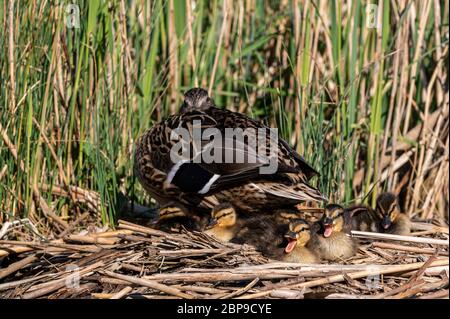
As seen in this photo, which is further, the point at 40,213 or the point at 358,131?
the point at 358,131

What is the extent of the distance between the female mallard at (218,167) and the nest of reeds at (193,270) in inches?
13.1

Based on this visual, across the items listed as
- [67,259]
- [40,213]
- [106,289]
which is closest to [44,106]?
[40,213]

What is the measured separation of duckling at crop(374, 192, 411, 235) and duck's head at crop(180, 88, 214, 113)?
4.21ft

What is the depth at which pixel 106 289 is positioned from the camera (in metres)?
4.93

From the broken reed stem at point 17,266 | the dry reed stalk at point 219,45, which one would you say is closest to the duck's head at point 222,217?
the broken reed stem at point 17,266

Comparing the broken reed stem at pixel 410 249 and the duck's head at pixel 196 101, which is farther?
the duck's head at pixel 196 101

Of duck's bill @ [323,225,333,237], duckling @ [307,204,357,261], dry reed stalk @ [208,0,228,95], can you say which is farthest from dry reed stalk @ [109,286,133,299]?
dry reed stalk @ [208,0,228,95]

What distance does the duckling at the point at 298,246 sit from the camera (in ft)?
17.0

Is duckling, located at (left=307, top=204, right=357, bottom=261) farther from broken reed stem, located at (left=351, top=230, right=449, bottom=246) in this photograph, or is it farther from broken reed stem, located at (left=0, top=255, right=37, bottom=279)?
broken reed stem, located at (left=0, top=255, right=37, bottom=279)

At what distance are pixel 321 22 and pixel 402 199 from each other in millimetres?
1443

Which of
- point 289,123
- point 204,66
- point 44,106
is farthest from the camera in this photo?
point 204,66

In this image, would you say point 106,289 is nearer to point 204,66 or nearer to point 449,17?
point 204,66

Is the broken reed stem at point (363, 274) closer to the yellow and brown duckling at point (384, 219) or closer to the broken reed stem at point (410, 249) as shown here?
the broken reed stem at point (410, 249)
